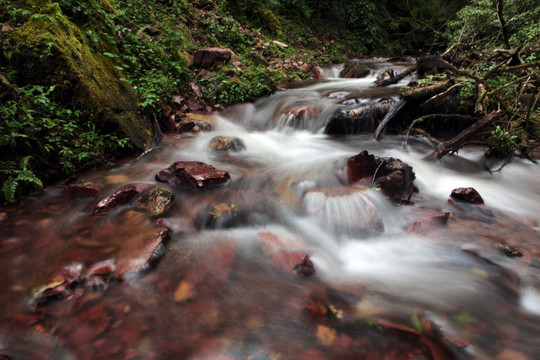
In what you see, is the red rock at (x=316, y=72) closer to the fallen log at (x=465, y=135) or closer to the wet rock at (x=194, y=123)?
the wet rock at (x=194, y=123)

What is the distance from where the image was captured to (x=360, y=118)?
5.77 meters

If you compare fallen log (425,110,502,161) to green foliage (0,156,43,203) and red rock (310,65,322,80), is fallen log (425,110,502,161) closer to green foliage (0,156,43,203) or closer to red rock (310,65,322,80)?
green foliage (0,156,43,203)

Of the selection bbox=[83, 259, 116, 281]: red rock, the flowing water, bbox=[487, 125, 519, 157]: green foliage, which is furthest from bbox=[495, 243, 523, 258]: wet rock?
bbox=[83, 259, 116, 281]: red rock

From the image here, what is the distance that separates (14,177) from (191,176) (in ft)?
Answer: 5.92

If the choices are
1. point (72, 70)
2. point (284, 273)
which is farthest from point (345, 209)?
point (72, 70)

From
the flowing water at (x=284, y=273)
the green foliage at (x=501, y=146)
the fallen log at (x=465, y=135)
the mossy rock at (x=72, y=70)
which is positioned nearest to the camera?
the flowing water at (x=284, y=273)

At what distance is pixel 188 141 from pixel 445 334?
185 inches

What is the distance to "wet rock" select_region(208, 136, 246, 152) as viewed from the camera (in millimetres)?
4941

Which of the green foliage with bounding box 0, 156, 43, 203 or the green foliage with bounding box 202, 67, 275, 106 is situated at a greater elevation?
the green foliage with bounding box 202, 67, 275, 106

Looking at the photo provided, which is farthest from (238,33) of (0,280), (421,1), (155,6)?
(421,1)

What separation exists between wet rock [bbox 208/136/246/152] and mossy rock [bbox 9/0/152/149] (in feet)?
3.77

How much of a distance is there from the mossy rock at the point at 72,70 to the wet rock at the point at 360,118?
3.94 m

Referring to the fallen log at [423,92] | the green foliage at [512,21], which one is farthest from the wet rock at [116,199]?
the green foliage at [512,21]

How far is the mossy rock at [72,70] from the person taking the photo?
3.44 meters
